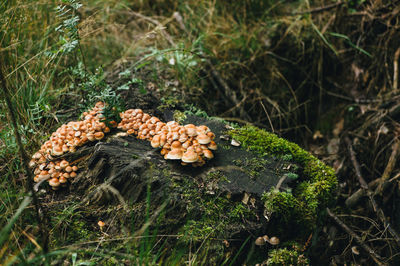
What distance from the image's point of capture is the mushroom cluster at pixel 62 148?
2477 mm

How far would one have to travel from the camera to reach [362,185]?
10.5ft

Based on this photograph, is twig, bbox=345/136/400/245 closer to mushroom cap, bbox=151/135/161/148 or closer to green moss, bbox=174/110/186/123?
green moss, bbox=174/110/186/123

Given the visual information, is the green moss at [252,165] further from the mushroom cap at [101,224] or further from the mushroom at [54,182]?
the mushroom at [54,182]

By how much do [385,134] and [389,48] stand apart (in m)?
1.21

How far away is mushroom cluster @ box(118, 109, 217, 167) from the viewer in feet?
7.73

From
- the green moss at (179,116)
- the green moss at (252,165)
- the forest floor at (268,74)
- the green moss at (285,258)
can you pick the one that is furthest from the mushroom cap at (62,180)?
the green moss at (285,258)

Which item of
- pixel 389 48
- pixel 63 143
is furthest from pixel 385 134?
pixel 63 143

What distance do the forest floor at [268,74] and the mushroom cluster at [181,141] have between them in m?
0.57

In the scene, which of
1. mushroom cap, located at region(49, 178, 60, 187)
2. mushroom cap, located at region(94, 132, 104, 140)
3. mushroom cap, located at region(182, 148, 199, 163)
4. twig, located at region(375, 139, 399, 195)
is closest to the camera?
mushroom cap, located at region(182, 148, 199, 163)

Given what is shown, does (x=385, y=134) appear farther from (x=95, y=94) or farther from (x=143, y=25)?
(x=143, y=25)

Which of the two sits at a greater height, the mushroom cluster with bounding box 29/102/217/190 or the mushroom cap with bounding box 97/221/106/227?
the mushroom cluster with bounding box 29/102/217/190

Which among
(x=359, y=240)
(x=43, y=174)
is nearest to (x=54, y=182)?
(x=43, y=174)

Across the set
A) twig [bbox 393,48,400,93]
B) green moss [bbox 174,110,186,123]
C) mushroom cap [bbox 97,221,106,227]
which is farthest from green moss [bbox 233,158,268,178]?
twig [bbox 393,48,400,93]

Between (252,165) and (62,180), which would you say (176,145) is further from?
(62,180)
